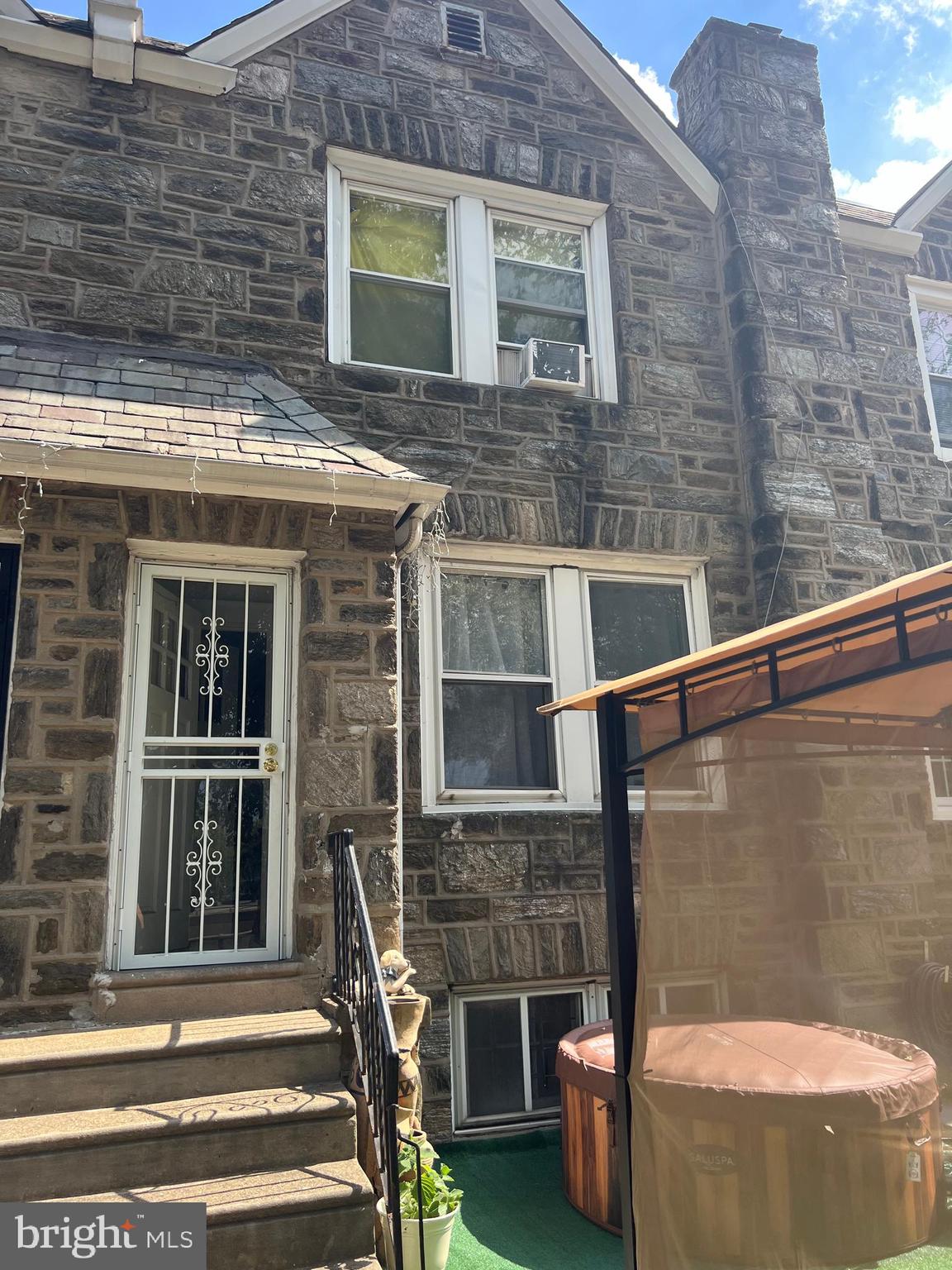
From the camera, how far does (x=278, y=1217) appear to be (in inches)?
137

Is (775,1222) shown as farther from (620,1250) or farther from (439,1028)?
(439,1028)

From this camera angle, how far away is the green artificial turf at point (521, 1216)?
428 centimetres

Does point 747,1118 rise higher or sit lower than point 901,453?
lower

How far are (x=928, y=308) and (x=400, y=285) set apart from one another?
213 inches

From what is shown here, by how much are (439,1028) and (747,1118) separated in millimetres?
2655

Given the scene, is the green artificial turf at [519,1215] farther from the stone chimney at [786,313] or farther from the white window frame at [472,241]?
the white window frame at [472,241]

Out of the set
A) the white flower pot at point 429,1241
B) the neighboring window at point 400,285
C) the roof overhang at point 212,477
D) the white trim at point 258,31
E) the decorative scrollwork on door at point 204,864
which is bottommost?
the white flower pot at point 429,1241

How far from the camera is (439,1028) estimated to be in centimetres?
575

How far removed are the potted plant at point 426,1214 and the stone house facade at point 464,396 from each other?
4.21 ft

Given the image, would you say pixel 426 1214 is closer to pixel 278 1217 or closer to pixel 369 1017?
pixel 278 1217

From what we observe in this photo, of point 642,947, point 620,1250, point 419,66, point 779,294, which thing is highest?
point 419,66

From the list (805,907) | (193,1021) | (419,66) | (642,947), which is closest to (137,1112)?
(193,1021)

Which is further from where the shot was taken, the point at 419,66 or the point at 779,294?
the point at 779,294

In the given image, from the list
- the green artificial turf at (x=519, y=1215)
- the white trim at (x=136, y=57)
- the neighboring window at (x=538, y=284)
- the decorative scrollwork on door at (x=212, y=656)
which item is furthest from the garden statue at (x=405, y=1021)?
the white trim at (x=136, y=57)
